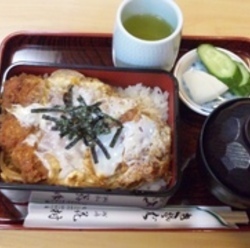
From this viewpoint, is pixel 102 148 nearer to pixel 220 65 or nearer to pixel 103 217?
pixel 103 217

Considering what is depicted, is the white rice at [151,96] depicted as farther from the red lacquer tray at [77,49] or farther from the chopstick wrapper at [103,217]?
the chopstick wrapper at [103,217]

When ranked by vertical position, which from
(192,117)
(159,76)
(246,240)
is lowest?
(246,240)

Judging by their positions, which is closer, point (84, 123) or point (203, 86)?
point (84, 123)

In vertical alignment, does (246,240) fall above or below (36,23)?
below

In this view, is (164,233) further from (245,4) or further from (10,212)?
(245,4)

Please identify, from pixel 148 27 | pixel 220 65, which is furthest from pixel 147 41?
pixel 220 65

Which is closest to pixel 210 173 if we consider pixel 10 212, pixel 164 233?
pixel 164 233
